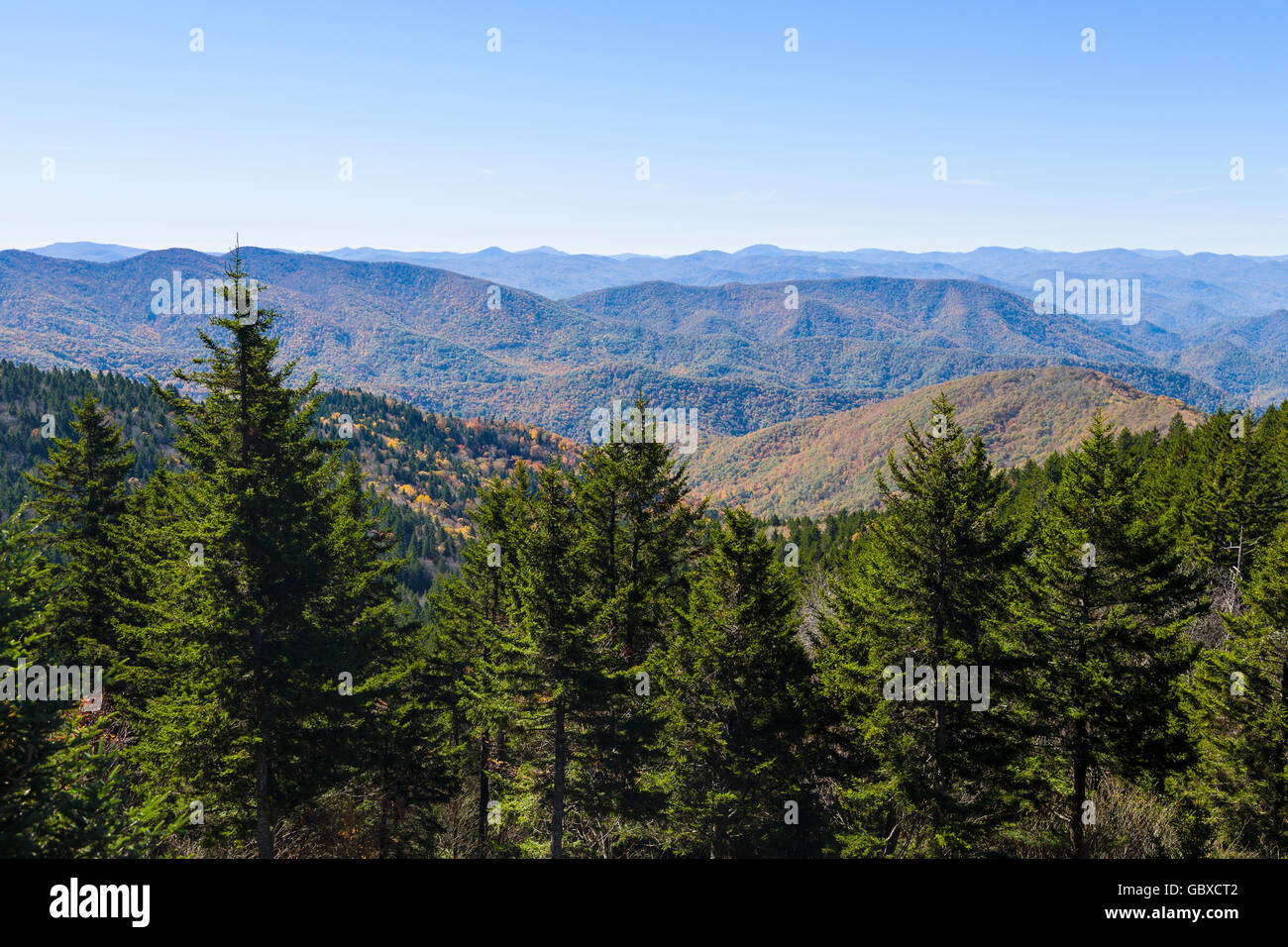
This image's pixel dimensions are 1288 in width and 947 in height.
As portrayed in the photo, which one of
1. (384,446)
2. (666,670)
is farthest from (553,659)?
(384,446)

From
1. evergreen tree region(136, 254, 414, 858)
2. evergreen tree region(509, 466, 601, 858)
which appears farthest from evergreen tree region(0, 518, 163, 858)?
evergreen tree region(509, 466, 601, 858)

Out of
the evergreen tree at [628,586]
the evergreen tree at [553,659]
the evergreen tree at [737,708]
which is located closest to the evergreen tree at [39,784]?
the evergreen tree at [553,659]

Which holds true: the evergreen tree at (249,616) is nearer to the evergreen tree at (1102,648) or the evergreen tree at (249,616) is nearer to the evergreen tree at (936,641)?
the evergreen tree at (936,641)

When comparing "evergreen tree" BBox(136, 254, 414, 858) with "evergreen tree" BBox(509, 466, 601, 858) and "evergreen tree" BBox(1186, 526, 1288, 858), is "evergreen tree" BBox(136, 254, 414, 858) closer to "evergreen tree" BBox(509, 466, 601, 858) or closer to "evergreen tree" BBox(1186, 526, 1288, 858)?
"evergreen tree" BBox(509, 466, 601, 858)

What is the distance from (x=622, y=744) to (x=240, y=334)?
1469cm

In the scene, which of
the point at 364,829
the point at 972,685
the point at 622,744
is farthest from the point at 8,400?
the point at 972,685

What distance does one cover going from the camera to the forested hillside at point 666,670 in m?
17.8

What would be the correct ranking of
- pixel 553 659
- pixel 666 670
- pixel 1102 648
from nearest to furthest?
pixel 1102 648 → pixel 553 659 → pixel 666 670

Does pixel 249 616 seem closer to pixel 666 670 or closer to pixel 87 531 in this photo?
pixel 666 670

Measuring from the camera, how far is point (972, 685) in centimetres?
1917

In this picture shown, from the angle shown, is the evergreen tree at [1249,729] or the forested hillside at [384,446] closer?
the evergreen tree at [1249,729]

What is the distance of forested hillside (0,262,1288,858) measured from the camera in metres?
17.8

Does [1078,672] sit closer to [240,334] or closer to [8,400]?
[240,334]

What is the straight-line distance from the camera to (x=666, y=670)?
21281mm
